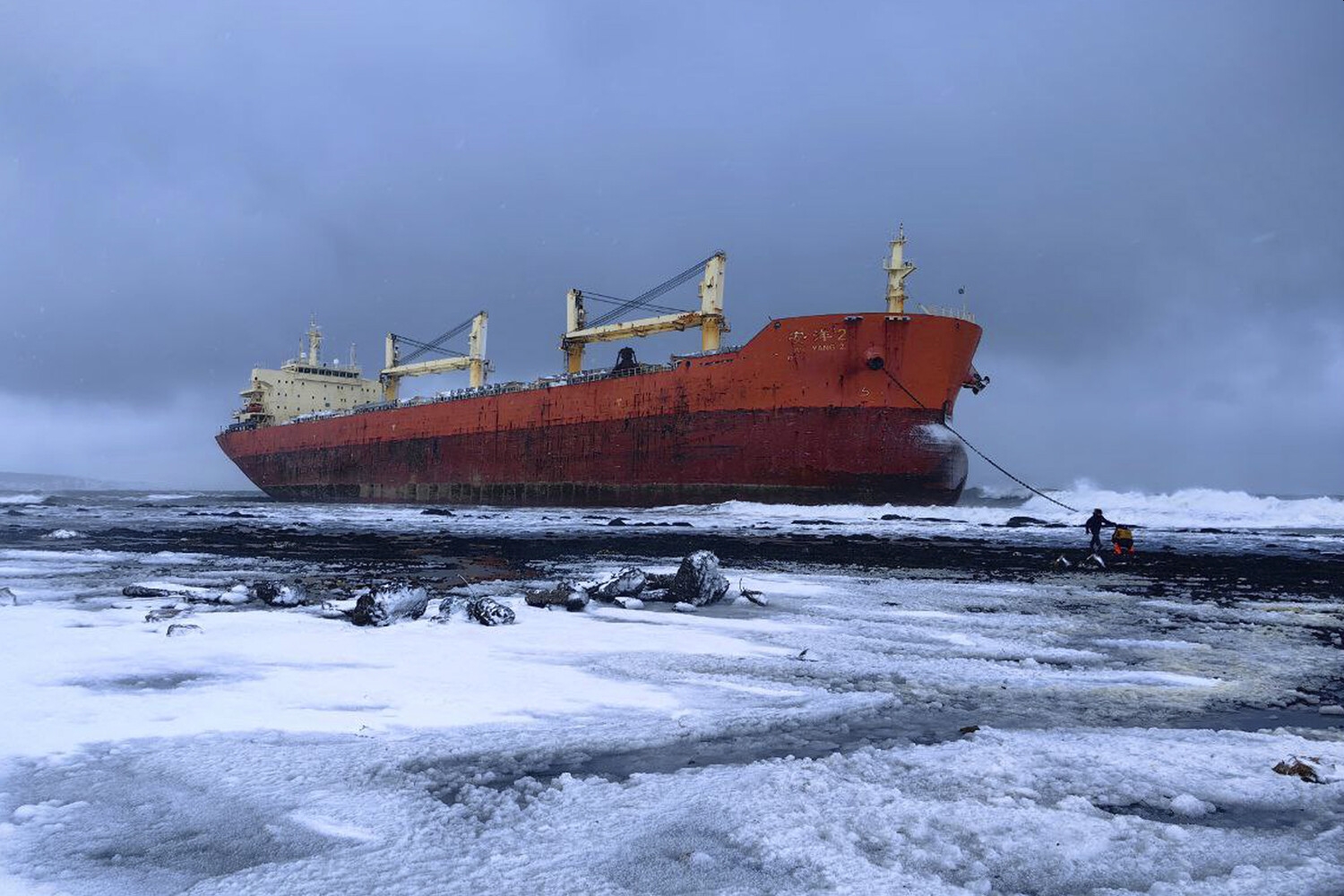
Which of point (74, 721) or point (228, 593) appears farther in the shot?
point (228, 593)

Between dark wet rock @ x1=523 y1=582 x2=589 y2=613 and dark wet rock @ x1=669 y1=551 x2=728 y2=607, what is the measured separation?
0.93m

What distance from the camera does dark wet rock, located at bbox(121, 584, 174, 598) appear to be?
684 centimetres

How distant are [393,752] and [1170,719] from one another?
358 cm

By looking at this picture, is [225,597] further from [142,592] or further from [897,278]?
[897,278]

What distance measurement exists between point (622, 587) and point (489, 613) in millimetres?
1748

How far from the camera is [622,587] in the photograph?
7285mm

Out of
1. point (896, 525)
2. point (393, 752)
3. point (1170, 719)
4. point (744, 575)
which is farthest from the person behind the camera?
point (896, 525)

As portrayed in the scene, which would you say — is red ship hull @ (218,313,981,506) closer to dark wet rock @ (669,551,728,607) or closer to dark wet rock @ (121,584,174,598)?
dark wet rock @ (669,551,728,607)

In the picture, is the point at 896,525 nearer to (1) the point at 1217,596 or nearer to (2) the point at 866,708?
(1) the point at 1217,596

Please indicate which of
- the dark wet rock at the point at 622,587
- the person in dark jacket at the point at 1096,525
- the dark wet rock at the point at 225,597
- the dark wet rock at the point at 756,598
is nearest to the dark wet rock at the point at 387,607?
the dark wet rock at the point at 225,597

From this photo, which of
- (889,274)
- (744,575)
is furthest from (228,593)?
(889,274)

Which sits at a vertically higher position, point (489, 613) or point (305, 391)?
point (305, 391)

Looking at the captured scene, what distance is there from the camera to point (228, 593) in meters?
6.67

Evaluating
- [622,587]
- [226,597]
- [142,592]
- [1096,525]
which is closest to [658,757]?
[622,587]
